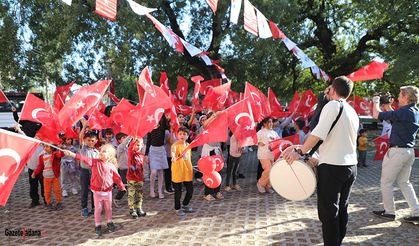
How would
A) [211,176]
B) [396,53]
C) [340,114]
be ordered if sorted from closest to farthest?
[340,114] → [211,176] → [396,53]

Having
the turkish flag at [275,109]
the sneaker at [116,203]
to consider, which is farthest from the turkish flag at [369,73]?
the sneaker at [116,203]

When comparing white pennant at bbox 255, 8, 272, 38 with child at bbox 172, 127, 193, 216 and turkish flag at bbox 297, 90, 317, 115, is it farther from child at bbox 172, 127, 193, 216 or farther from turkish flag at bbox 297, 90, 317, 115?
child at bbox 172, 127, 193, 216

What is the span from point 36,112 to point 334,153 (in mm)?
4036

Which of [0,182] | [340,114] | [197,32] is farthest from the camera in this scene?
[197,32]

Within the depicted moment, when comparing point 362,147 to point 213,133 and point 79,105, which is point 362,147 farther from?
point 79,105

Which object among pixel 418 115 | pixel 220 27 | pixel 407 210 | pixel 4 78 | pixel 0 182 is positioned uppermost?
pixel 220 27

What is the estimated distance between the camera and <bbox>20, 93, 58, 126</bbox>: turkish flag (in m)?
4.81

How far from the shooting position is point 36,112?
490cm

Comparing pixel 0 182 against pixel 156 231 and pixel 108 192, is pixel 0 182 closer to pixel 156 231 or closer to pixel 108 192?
pixel 108 192

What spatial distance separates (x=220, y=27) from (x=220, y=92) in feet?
26.3

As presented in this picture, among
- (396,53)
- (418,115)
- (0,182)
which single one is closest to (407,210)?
(418,115)

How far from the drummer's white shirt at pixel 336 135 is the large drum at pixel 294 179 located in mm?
281

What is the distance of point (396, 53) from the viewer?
13.6 metres

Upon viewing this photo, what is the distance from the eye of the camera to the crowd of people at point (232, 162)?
11.0 feet
